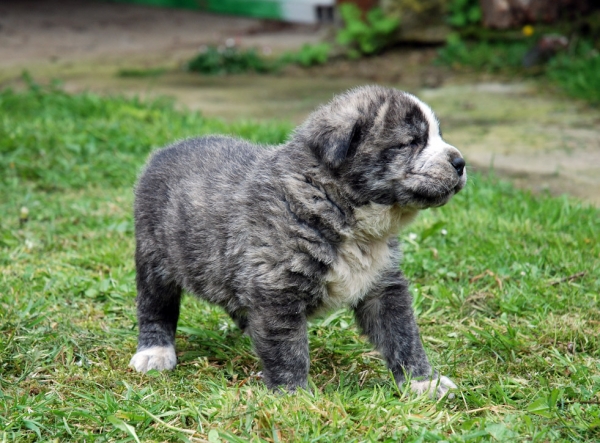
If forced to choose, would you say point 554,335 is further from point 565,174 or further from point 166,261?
point 565,174

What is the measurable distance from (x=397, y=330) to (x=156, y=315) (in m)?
1.28

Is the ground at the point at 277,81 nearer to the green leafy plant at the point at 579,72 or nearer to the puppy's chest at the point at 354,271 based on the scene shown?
the green leafy plant at the point at 579,72

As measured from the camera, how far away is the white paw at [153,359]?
410 centimetres

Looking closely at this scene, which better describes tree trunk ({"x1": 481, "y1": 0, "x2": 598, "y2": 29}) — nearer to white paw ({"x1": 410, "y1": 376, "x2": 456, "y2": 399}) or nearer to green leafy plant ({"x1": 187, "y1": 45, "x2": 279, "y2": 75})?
green leafy plant ({"x1": 187, "y1": 45, "x2": 279, "y2": 75})

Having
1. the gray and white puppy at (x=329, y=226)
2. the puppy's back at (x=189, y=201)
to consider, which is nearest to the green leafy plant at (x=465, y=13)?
the puppy's back at (x=189, y=201)

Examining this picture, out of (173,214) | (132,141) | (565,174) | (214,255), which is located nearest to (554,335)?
(214,255)

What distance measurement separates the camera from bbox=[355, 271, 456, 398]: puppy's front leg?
382 centimetres

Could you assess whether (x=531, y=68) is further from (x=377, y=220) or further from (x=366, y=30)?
(x=377, y=220)

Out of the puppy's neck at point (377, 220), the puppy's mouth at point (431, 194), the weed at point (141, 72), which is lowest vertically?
the weed at point (141, 72)

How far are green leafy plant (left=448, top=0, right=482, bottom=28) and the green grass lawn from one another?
513 centimetres

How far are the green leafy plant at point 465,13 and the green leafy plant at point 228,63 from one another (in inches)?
97.9

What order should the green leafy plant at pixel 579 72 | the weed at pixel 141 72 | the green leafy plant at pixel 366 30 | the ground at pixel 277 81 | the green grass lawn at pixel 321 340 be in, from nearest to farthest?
the green grass lawn at pixel 321 340
the ground at pixel 277 81
the green leafy plant at pixel 579 72
the weed at pixel 141 72
the green leafy plant at pixel 366 30

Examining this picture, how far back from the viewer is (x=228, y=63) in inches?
460

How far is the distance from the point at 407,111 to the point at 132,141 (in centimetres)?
433
